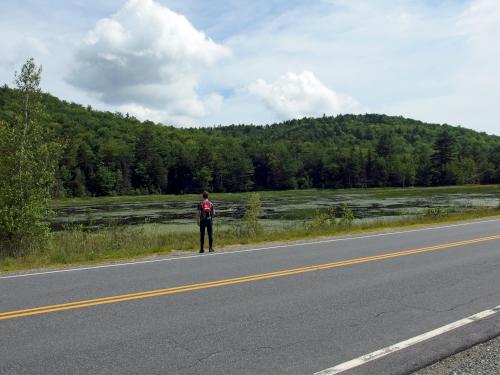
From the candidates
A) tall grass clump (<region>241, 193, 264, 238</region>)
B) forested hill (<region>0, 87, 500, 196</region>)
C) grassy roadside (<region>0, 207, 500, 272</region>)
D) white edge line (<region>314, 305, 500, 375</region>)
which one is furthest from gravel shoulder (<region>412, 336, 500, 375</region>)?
forested hill (<region>0, 87, 500, 196</region>)

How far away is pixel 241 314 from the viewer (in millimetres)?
6363

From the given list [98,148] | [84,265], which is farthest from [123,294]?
[98,148]

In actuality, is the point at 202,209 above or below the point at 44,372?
above

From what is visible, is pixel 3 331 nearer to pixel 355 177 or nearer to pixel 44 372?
pixel 44 372

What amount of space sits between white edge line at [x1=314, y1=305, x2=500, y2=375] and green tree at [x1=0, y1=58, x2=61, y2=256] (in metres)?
12.3

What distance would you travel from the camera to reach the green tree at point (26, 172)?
14.7 m

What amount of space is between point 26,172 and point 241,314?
1159 cm

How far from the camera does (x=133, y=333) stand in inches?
218

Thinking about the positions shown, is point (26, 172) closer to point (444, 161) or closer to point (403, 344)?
point (403, 344)

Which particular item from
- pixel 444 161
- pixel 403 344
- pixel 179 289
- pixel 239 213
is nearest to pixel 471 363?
pixel 403 344

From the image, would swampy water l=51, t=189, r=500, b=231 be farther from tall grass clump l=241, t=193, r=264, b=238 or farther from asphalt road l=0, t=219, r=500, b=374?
asphalt road l=0, t=219, r=500, b=374

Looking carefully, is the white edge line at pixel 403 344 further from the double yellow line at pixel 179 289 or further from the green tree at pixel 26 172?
the green tree at pixel 26 172

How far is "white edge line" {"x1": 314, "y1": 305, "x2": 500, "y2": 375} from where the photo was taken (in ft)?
15.0

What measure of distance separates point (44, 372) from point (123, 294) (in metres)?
3.17
